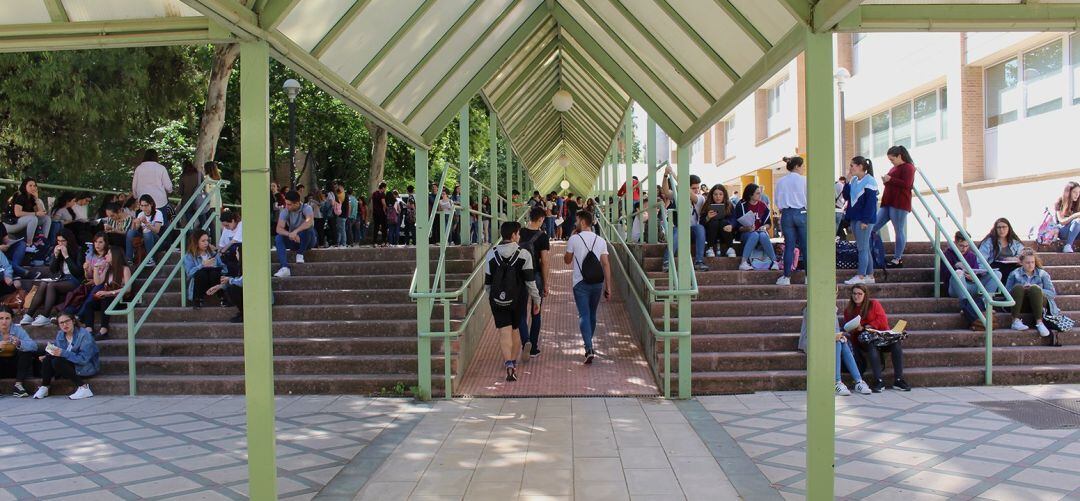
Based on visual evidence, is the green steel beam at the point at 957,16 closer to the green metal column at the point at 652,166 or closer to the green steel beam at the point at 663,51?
the green steel beam at the point at 663,51

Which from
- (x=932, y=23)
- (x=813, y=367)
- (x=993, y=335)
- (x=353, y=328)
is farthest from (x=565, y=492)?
(x=993, y=335)

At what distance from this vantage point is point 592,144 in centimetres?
1895

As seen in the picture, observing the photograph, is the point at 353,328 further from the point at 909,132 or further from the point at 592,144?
the point at 909,132

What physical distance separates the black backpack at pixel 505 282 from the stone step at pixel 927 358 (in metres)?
1.96

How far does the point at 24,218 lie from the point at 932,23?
1186cm

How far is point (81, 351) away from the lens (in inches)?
316

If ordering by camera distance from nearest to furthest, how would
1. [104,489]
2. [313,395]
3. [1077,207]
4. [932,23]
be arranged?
[932,23], [104,489], [313,395], [1077,207]

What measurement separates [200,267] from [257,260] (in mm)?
6308

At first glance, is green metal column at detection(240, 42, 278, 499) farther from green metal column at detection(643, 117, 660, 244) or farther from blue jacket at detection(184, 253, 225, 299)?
green metal column at detection(643, 117, 660, 244)

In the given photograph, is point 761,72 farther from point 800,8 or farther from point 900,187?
point 900,187

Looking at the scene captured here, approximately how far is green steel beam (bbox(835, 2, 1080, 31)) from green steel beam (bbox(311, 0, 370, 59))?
269 centimetres

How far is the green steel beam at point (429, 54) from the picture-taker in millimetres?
6012

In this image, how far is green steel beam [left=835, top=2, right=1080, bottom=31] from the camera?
12.6ft

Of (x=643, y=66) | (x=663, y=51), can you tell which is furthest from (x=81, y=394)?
(x=663, y=51)
